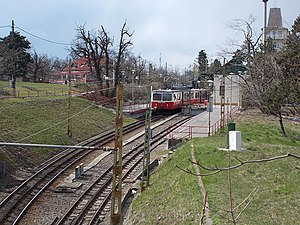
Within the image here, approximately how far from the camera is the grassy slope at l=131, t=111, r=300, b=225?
1225cm

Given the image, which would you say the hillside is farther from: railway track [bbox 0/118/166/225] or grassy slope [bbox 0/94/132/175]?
railway track [bbox 0/118/166/225]

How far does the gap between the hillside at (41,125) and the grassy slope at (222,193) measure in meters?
7.86

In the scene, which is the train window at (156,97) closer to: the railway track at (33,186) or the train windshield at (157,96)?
the train windshield at (157,96)

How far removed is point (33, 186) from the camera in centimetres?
1995

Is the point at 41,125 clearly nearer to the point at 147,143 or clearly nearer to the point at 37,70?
the point at 147,143

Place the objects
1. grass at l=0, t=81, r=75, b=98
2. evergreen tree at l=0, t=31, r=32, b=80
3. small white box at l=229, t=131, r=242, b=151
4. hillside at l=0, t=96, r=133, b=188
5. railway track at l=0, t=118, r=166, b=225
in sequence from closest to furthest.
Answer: railway track at l=0, t=118, r=166, b=225 → small white box at l=229, t=131, r=242, b=151 → hillside at l=0, t=96, r=133, b=188 → grass at l=0, t=81, r=75, b=98 → evergreen tree at l=0, t=31, r=32, b=80

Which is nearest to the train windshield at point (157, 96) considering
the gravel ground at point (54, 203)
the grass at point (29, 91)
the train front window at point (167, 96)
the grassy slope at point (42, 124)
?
the train front window at point (167, 96)

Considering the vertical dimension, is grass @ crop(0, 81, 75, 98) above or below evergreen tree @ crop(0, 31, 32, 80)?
below

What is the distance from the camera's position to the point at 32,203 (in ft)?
58.3

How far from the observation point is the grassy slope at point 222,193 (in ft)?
40.2

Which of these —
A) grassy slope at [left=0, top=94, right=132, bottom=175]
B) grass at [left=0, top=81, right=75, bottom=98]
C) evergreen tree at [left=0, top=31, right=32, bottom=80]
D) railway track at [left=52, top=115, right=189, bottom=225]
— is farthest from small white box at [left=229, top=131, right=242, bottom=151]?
evergreen tree at [left=0, top=31, right=32, bottom=80]

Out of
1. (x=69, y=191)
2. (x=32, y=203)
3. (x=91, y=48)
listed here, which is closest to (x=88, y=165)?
(x=69, y=191)

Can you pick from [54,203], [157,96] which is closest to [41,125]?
[54,203]

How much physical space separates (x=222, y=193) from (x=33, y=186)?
9928 millimetres
